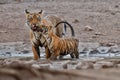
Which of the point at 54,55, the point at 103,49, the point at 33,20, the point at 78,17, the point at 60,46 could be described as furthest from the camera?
the point at 78,17

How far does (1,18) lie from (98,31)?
3.48 m

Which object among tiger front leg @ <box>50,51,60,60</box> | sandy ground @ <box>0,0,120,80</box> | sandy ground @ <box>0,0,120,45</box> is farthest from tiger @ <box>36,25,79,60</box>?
sandy ground @ <box>0,0,120,45</box>

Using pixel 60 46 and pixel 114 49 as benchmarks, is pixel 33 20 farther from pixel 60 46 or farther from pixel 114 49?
pixel 114 49

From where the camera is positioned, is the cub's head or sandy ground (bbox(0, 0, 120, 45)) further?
sandy ground (bbox(0, 0, 120, 45))

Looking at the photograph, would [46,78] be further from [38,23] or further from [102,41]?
[102,41]

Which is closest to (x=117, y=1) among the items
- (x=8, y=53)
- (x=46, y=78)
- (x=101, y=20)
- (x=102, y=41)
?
(x=101, y=20)

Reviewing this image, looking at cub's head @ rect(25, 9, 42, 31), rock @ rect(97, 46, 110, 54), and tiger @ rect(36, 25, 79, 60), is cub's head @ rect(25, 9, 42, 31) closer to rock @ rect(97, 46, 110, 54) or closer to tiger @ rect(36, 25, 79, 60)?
tiger @ rect(36, 25, 79, 60)

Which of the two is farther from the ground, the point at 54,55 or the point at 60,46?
the point at 60,46

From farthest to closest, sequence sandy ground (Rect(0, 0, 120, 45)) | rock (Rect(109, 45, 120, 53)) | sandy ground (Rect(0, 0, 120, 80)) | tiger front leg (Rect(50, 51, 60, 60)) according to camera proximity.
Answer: sandy ground (Rect(0, 0, 120, 45)), sandy ground (Rect(0, 0, 120, 80)), rock (Rect(109, 45, 120, 53)), tiger front leg (Rect(50, 51, 60, 60))

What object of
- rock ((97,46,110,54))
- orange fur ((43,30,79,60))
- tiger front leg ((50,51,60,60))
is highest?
orange fur ((43,30,79,60))

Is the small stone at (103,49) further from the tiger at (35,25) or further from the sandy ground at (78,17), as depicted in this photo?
the tiger at (35,25)

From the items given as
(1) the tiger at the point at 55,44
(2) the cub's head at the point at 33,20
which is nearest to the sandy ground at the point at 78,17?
(1) the tiger at the point at 55,44

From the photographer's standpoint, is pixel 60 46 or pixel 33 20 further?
pixel 60 46

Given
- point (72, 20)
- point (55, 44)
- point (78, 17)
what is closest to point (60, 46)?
point (55, 44)
